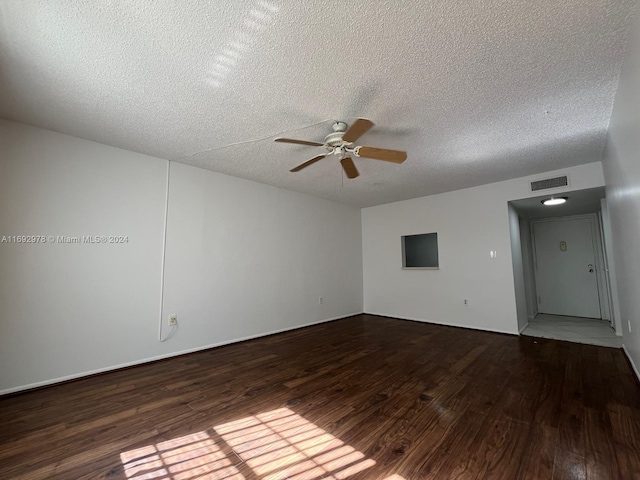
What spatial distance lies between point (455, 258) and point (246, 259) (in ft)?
12.5

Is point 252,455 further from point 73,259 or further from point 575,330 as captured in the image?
point 575,330

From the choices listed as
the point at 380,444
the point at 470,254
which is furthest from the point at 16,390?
the point at 470,254

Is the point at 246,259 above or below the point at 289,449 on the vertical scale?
above

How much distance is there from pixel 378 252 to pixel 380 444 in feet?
15.5

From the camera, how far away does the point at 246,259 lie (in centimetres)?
425

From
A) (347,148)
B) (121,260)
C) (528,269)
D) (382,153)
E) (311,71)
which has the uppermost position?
(311,71)

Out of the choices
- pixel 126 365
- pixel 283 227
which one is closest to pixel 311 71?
pixel 283 227

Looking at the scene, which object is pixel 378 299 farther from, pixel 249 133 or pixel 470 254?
pixel 249 133

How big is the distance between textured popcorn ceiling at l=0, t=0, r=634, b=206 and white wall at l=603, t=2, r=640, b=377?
0.13 m

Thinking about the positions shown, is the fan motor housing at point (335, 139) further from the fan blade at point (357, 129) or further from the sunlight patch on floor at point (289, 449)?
the sunlight patch on floor at point (289, 449)

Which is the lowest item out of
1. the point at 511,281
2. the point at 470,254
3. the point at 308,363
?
the point at 308,363

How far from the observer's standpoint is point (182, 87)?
2.06 metres

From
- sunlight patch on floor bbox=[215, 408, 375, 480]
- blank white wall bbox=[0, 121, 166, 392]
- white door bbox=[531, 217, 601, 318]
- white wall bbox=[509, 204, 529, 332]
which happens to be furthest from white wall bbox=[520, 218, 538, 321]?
blank white wall bbox=[0, 121, 166, 392]

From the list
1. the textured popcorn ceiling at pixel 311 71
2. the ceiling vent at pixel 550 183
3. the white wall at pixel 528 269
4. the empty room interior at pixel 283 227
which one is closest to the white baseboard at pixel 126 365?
the empty room interior at pixel 283 227
